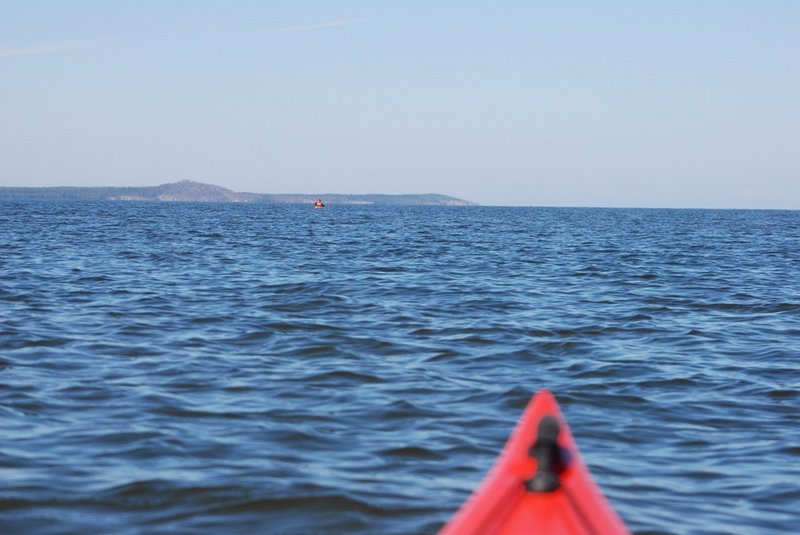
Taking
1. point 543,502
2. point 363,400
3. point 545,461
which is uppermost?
point 545,461

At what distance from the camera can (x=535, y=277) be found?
2270 centimetres

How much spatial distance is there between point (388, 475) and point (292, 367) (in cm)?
400

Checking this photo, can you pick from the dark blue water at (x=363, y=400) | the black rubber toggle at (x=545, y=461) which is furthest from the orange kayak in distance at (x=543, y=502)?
the dark blue water at (x=363, y=400)

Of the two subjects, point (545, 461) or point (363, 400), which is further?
point (363, 400)

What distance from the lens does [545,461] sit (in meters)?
3.79

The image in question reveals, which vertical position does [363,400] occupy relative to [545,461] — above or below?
below

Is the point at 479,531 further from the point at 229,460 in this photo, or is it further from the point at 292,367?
the point at 292,367

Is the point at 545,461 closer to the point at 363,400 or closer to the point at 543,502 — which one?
the point at 543,502

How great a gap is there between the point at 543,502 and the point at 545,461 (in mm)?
→ 172

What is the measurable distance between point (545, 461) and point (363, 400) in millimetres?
4846

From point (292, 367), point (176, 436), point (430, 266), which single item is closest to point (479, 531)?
point (176, 436)

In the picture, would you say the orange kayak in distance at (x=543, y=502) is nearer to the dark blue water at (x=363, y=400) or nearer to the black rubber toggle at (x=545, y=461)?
the black rubber toggle at (x=545, y=461)

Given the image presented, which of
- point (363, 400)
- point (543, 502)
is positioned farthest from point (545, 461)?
point (363, 400)

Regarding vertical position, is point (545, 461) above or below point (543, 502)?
above
